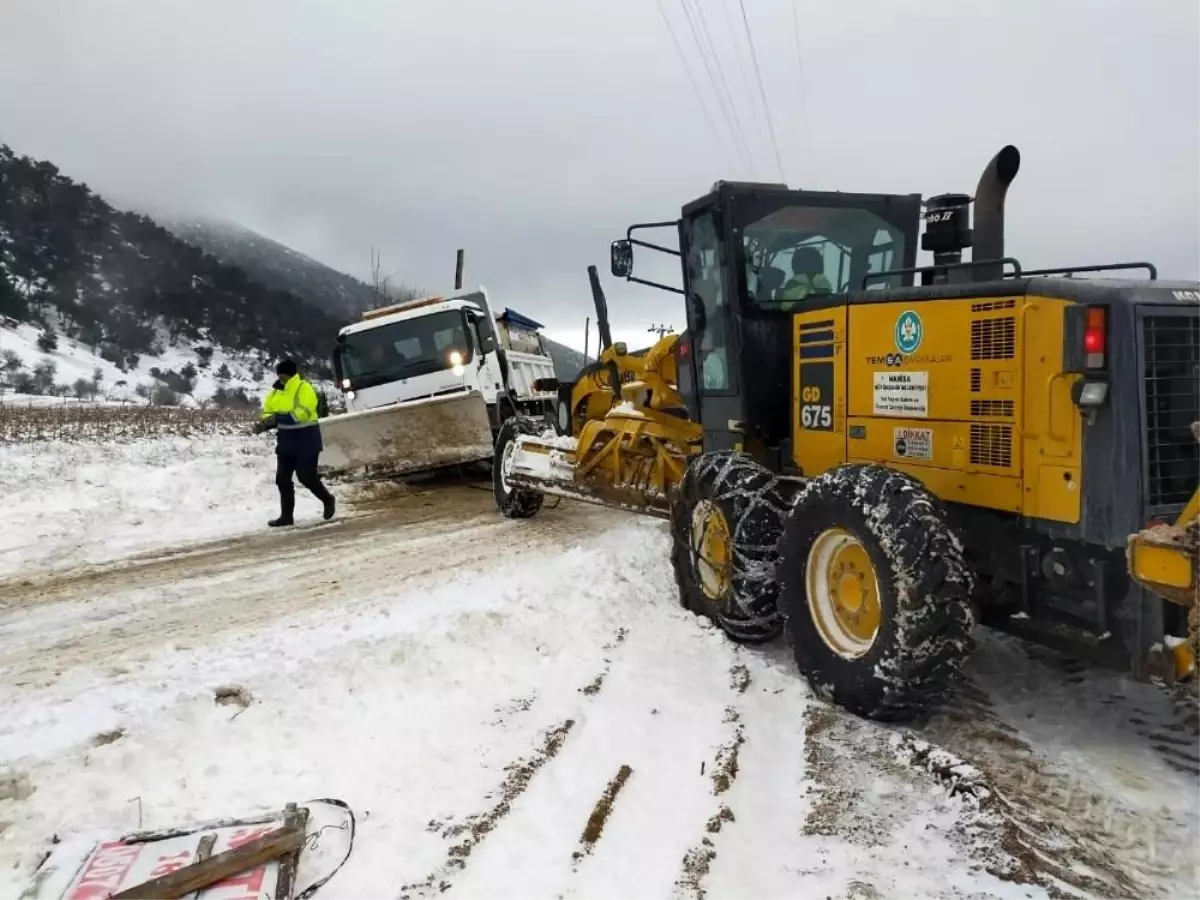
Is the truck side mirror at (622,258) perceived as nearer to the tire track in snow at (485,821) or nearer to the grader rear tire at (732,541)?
the grader rear tire at (732,541)

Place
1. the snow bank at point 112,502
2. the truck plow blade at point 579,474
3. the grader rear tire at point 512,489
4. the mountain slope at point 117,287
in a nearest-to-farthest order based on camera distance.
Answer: the truck plow blade at point 579,474, the snow bank at point 112,502, the grader rear tire at point 512,489, the mountain slope at point 117,287

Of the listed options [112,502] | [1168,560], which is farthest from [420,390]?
[1168,560]

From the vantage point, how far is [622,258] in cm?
587

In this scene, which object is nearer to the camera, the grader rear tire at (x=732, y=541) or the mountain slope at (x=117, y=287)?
the grader rear tire at (x=732, y=541)

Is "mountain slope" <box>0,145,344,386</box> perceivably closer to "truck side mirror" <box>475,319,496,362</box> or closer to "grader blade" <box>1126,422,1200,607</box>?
"truck side mirror" <box>475,319,496,362</box>

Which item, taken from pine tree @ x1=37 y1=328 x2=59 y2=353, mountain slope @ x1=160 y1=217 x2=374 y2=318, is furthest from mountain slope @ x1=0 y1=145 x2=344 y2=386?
mountain slope @ x1=160 y1=217 x2=374 y2=318

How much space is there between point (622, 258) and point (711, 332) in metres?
0.80

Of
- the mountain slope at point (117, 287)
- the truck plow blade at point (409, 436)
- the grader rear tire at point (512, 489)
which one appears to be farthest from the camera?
the mountain slope at point (117, 287)

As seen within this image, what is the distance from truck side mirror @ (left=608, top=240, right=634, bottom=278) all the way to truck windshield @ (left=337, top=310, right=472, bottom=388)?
6200mm

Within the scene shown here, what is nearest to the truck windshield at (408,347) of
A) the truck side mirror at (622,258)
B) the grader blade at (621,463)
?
the grader blade at (621,463)

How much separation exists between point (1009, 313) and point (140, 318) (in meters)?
53.4

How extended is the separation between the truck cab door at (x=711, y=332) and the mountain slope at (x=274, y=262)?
8872 centimetres

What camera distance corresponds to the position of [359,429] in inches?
416

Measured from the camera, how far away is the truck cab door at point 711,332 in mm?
5559
